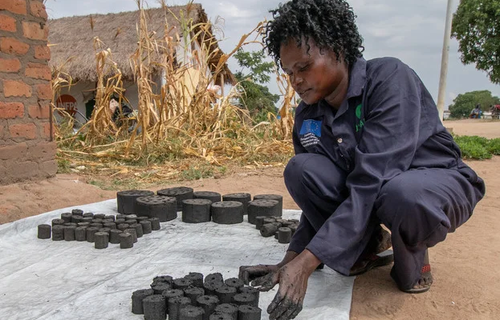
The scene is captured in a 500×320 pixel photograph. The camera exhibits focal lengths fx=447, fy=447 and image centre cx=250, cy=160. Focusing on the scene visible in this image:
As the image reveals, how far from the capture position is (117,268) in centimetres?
220

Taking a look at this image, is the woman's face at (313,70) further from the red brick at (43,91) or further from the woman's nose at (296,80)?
the red brick at (43,91)

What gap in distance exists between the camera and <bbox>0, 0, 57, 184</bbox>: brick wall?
3.53 metres

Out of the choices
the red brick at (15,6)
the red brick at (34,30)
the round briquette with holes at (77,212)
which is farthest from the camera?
the red brick at (34,30)

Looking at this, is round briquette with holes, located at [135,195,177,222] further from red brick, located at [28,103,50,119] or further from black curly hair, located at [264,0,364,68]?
black curly hair, located at [264,0,364,68]

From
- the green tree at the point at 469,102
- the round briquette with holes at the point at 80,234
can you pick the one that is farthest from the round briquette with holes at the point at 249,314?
the green tree at the point at 469,102

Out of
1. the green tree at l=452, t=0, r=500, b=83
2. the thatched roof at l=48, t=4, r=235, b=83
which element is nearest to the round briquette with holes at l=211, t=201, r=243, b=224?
the thatched roof at l=48, t=4, r=235, b=83

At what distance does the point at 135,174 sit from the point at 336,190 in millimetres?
3467

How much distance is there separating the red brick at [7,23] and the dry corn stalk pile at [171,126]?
181 centimetres

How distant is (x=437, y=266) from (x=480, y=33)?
13449mm

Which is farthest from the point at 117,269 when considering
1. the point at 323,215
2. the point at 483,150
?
the point at 483,150

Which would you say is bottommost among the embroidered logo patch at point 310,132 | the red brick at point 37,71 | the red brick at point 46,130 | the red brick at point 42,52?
the red brick at point 46,130

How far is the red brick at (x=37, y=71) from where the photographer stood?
3.72 metres

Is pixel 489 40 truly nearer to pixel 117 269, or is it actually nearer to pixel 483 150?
pixel 483 150

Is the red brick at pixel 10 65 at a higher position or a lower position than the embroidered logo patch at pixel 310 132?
higher
